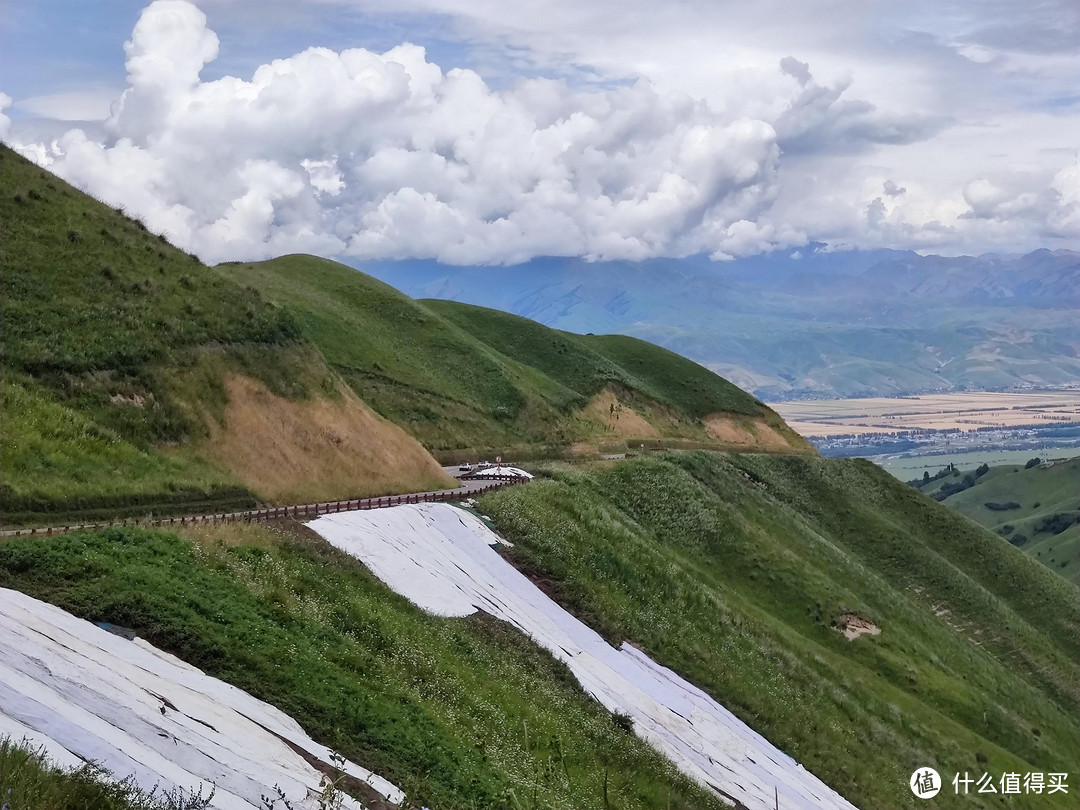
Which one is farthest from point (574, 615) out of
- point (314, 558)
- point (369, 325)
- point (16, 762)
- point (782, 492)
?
point (369, 325)

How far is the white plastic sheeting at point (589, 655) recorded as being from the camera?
96.2 ft

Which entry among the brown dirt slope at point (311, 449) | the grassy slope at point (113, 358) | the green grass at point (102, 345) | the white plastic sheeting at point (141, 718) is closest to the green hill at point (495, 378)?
the brown dirt slope at point (311, 449)

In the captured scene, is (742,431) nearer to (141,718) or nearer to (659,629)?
(659,629)

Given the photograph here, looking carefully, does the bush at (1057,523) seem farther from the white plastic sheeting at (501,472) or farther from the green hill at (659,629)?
the white plastic sheeting at (501,472)

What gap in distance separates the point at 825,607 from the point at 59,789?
44.3 m

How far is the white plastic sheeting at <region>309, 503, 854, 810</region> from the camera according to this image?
2933cm

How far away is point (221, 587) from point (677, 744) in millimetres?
15111

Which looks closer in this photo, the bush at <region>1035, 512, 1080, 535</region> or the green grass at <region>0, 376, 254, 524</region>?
the green grass at <region>0, 376, 254, 524</region>

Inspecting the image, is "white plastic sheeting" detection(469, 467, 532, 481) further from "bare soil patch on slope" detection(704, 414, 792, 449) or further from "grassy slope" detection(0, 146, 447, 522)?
"bare soil patch on slope" detection(704, 414, 792, 449)

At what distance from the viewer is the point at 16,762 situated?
12.0 m

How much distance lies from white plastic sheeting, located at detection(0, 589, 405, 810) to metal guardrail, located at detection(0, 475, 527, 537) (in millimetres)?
6749

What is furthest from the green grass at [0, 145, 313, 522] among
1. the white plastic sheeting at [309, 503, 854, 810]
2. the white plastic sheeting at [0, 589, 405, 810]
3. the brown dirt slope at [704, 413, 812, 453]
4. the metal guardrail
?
the brown dirt slope at [704, 413, 812, 453]

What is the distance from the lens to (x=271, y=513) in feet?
108

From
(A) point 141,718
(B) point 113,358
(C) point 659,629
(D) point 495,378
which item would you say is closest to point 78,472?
(B) point 113,358
